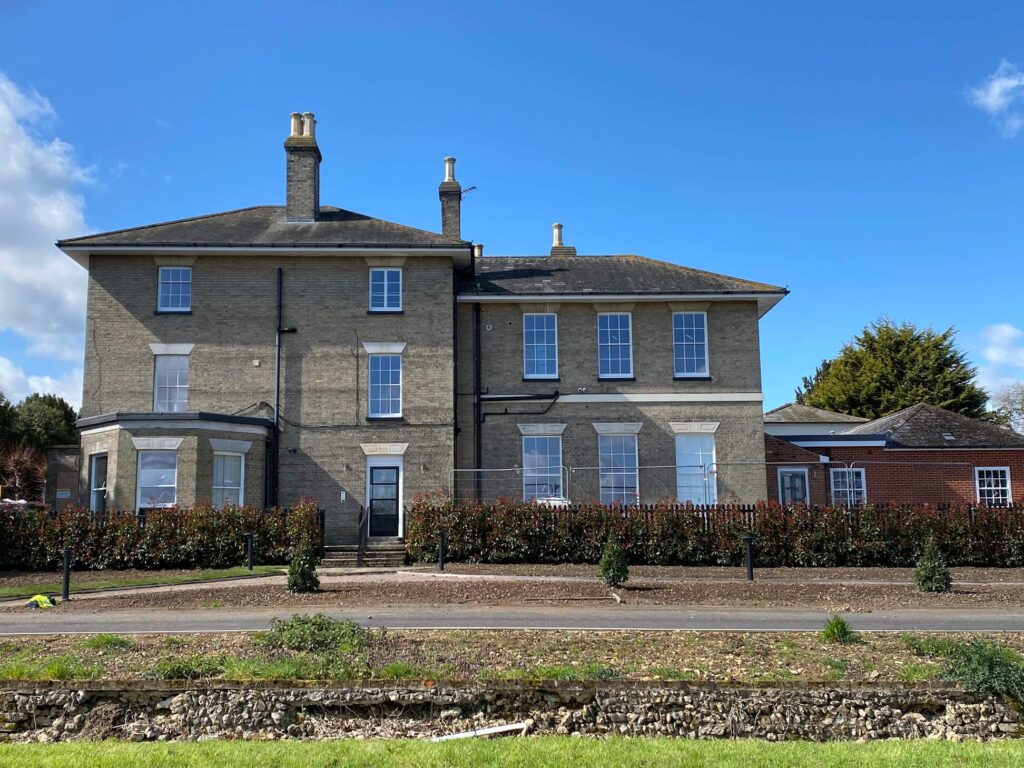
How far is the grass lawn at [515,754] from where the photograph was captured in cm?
687

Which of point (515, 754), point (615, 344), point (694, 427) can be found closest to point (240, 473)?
point (615, 344)

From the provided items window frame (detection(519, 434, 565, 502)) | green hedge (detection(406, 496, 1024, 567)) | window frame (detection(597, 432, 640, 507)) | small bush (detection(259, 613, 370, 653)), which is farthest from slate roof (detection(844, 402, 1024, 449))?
small bush (detection(259, 613, 370, 653))

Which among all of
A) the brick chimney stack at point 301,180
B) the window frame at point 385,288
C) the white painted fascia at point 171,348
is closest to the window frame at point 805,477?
the window frame at point 385,288

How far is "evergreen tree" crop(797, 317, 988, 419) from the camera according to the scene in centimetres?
5009

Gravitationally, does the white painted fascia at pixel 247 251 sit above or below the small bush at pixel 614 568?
above

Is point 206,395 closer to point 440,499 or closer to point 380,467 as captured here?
point 380,467

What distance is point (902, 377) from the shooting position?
51.5 m

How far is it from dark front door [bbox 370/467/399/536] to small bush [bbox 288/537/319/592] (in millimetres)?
9919

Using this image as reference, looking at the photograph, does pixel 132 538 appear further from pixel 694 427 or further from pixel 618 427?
pixel 694 427

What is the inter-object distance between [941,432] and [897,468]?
295 cm

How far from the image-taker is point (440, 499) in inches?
866

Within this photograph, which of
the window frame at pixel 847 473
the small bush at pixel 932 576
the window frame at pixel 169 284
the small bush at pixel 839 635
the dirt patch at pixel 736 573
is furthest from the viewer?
the window frame at pixel 847 473

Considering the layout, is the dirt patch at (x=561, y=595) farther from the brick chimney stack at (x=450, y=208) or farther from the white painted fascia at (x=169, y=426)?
the brick chimney stack at (x=450, y=208)

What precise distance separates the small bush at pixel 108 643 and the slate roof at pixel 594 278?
729 inches
